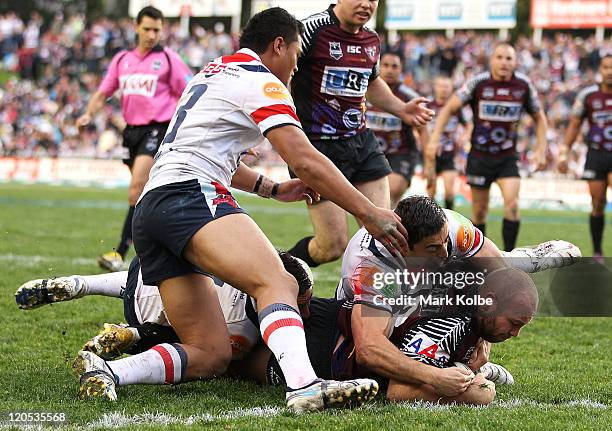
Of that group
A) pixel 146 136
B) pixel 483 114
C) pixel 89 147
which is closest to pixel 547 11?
pixel 89 147

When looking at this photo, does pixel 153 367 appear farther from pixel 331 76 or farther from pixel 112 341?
pixel 331 76

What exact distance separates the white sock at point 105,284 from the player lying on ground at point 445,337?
65.2 inches

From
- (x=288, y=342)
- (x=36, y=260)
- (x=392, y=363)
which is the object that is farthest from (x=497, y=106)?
(x=288, y=342)

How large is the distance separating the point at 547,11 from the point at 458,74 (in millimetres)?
5840

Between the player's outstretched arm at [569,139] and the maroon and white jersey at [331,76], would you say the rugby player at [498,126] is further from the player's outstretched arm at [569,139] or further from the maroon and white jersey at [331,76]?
the maroon and white jersey at [331,76]

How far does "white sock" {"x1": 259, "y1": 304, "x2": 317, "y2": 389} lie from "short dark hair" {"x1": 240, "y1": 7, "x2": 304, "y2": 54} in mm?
1285

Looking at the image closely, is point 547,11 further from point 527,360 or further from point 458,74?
point 527,360

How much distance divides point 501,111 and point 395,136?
179cm

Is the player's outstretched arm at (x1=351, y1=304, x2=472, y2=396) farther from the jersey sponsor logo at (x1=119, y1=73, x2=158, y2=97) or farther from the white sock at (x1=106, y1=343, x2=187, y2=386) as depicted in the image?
the jersey sponsor logo at (x1=119, y1=73, x2=158, y2=97)

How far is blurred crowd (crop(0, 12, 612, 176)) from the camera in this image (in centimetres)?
2903

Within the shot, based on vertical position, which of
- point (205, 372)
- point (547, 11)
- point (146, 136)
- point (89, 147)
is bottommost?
point (89, 147)

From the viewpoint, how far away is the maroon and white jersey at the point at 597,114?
11148mm

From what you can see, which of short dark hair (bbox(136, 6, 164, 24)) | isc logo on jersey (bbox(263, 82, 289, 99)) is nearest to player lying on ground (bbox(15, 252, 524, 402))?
isc logo on jersey (bbox(263, 82, 289, 99))

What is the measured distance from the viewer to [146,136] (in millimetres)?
9406
